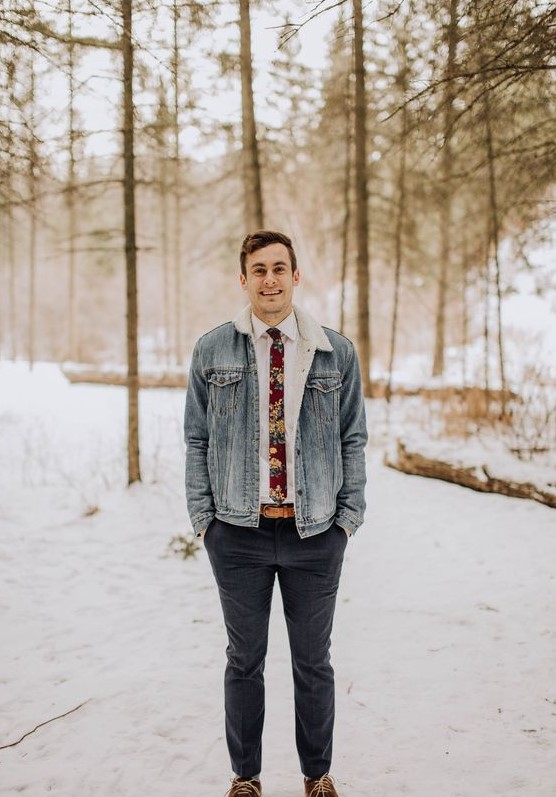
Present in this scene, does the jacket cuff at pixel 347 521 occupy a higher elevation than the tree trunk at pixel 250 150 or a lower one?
lower

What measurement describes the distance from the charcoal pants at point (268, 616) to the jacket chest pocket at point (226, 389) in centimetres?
49

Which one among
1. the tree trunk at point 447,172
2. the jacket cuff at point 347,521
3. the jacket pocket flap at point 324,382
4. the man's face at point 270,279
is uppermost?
the tree trunk at point 447,172

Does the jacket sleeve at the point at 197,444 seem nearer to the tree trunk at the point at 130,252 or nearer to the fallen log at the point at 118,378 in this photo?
the tree trunk at the point at 130,252

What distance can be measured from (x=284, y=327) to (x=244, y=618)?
1283mm

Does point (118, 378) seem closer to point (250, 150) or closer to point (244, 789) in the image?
point (250, 150)

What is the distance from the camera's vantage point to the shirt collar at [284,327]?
95.4 inches

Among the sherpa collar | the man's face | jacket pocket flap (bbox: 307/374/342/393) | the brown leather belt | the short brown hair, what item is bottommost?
the brown leather belt

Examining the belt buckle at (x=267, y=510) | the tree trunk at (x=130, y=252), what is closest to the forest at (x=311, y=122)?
the tree trunk at (x=130, y=252)

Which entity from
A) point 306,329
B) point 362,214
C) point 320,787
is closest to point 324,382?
point 306,329

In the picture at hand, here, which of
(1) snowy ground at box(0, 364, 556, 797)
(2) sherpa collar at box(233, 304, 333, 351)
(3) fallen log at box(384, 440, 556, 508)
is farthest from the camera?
(3) fallen log at box(384, 440, 556, 508)

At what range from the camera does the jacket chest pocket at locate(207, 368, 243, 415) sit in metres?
2.40

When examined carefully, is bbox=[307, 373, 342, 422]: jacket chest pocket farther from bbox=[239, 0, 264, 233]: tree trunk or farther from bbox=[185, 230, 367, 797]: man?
bbox=[239, 0, 264, 233]: tree trunk

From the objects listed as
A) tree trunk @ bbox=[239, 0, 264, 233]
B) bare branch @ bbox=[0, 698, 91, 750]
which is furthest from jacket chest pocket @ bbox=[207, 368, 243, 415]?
tree trunk @ bbox=[239, 0, 264, 233]

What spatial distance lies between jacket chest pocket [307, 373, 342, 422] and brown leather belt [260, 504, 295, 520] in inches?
16.4
